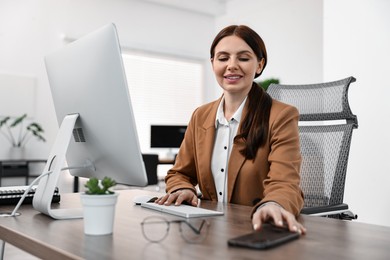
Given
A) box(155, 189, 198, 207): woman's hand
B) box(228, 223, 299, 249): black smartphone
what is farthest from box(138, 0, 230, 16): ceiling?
box(228, 223, 299, 249): black smartphone

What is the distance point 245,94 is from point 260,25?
556cm

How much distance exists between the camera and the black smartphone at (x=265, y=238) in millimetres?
834

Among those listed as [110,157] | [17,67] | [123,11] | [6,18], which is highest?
[123,11]

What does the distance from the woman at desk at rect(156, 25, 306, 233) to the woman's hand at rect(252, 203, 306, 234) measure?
0.72ft

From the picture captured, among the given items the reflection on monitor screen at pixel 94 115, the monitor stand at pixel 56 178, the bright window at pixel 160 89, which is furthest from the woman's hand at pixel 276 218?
the bright window at pixel 160 89

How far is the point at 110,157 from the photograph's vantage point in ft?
3.94

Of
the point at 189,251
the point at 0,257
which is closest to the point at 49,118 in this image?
the point at 0,257

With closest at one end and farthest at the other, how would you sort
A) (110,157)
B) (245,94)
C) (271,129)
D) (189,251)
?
1. (189,251)
2. (110,157)
3. (271,129)
4. (245,94)

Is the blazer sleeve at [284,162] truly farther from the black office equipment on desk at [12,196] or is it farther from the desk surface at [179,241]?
the black office equipment on desk at [12,196]

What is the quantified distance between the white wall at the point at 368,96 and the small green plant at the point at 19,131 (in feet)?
12.6

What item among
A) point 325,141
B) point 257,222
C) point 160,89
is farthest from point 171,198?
point 160,89

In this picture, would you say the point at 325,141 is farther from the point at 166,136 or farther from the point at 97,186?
the point at 166,136

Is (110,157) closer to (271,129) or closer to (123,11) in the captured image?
(271,129)

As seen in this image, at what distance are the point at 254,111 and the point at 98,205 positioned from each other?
789mm
